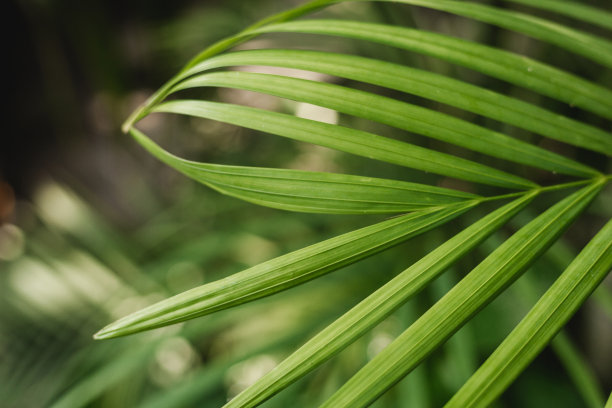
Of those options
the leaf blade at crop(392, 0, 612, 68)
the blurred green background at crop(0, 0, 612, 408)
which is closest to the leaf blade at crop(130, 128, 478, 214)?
the leaf blade at crop(392, 0, 612, 68)

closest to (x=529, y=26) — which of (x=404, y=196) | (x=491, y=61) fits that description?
(x=491, y=61)

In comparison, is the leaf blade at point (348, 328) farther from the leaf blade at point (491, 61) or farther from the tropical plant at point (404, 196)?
the leaf blade at point (491, 61)

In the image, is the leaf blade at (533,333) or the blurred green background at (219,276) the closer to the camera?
the leaf blade at (533,333)

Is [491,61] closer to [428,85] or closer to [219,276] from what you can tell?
[428,85]

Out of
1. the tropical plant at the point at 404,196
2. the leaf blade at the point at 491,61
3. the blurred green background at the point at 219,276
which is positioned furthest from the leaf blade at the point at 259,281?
the blurred green background at the point at 219,276

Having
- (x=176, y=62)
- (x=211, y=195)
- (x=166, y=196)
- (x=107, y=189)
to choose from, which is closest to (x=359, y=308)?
(x=211, y=195)
